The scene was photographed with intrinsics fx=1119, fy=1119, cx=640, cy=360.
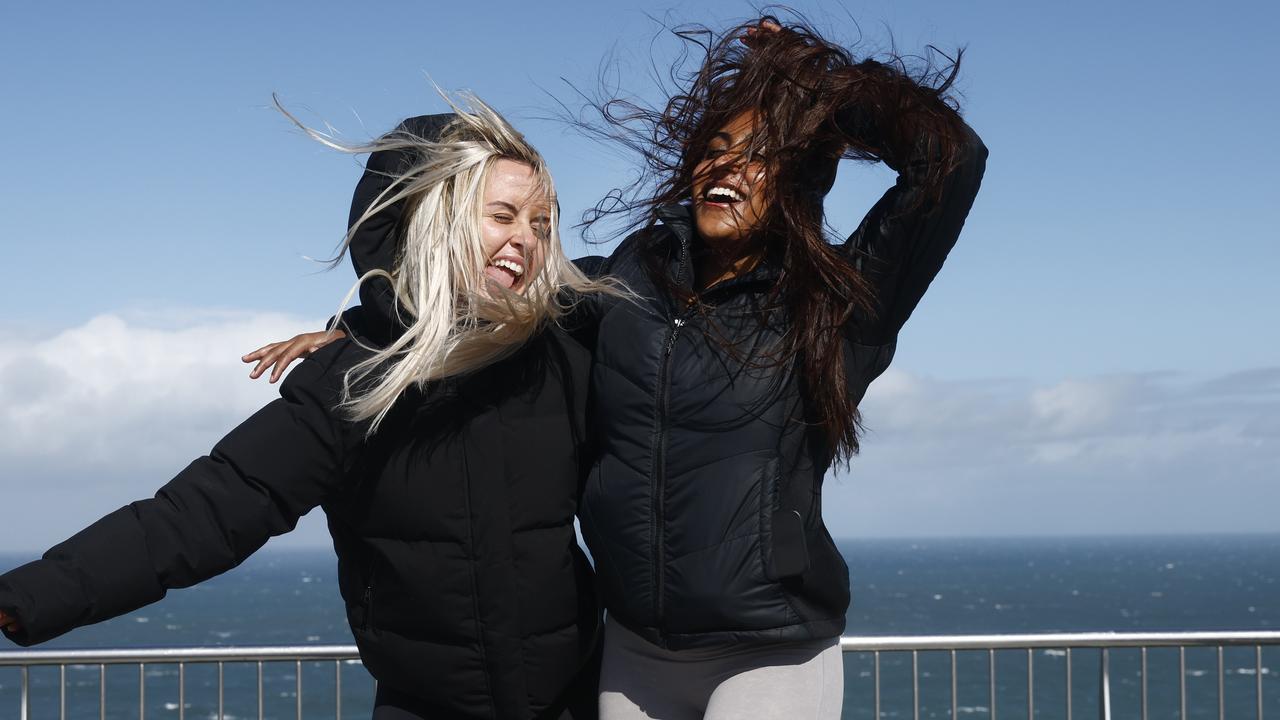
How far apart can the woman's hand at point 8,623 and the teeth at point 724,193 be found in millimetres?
1691

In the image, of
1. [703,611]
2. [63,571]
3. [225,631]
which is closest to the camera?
[63,571]

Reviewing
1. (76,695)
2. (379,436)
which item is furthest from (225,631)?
(379,436)

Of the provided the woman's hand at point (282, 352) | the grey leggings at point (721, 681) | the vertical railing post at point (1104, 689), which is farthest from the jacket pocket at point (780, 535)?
the vertical railing post at point (1104, 689)

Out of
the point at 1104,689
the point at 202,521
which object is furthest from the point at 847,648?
the point at 202,521

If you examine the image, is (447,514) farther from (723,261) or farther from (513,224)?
(723,261)

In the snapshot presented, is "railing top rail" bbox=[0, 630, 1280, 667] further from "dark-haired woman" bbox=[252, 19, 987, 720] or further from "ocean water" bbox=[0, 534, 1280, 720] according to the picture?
"ocean water" bbox=[0, 534, 1280, 720]

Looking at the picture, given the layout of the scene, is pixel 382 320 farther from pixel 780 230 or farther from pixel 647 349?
pixel 780 230

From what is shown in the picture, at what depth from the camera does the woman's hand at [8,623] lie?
6.89 ft

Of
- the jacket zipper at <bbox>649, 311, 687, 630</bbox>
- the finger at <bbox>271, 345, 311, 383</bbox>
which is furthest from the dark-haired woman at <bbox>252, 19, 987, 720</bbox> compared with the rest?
the finger at <bbox>271, 345, 311, 383</bbox>

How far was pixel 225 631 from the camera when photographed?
103 metres

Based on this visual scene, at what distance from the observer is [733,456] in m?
2.42

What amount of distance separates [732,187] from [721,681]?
1.13m

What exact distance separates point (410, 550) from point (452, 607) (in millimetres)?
168

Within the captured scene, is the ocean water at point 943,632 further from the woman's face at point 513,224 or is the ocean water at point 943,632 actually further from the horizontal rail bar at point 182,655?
the woman's face at point 513,224
